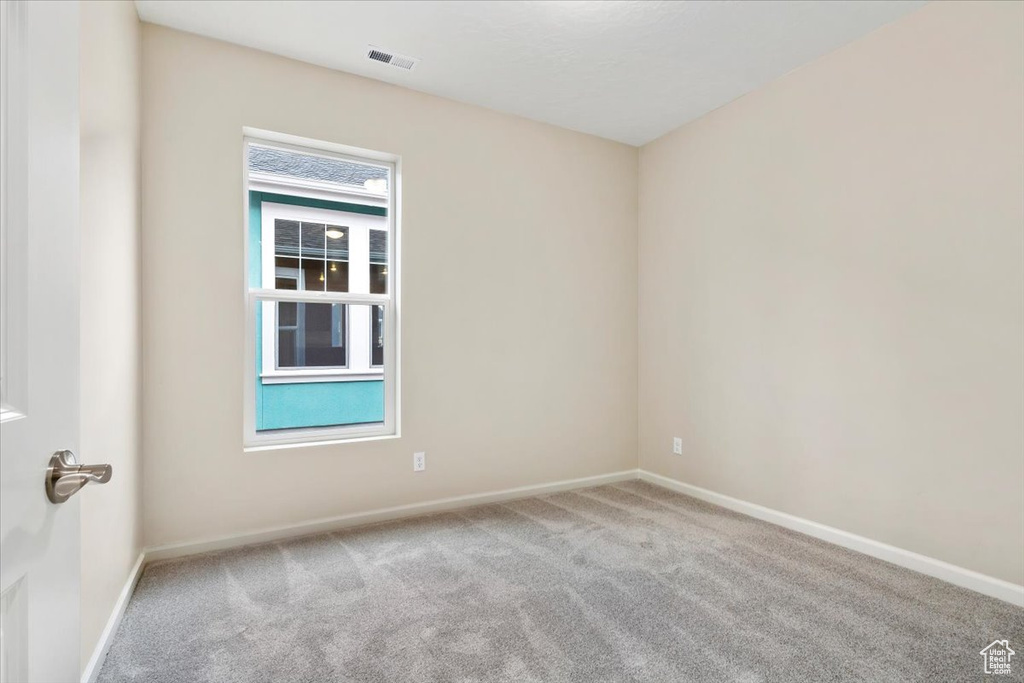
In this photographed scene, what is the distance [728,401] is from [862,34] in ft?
7.17

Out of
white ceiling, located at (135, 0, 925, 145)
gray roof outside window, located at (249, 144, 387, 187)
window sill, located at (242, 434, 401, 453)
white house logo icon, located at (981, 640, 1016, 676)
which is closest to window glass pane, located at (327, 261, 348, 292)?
gray roof outside window, located at (249, 144, 387, 187)

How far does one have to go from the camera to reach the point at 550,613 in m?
2.08

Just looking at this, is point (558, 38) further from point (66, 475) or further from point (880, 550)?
point (880, 550)

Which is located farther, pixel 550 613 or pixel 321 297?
pixel 321 297

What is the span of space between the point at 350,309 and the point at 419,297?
438 mm

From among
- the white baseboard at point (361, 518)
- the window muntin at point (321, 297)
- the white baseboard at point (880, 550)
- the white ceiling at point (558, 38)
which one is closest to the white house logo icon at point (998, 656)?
the white baseboard at point (880, 550)

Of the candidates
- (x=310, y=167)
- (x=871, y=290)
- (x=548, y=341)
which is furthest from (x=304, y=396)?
(x=871, y=290)

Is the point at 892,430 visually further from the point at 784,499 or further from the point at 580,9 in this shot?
the point at 580,9

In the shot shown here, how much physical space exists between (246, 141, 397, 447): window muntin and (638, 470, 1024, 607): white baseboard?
2.30 metres

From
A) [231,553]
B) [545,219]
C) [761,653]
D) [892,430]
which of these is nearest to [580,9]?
[545,219]

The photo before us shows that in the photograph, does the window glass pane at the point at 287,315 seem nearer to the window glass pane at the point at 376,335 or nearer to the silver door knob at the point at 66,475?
the window glass pane at the point at 376,335

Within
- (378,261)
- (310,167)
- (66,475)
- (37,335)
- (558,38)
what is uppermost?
(558,38)

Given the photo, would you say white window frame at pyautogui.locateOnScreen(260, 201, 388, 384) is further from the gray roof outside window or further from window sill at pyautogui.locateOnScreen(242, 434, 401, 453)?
window sill at pyautogui.locateOnScreen(242, 434, 401, 453)

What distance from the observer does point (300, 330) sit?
305 centimetres
